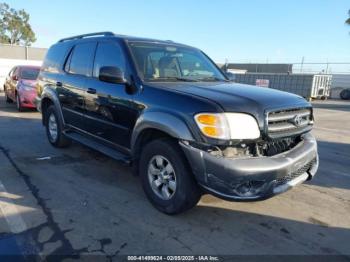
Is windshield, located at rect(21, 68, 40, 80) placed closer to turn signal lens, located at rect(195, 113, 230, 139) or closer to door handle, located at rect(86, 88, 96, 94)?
door handle, located at rect(86, 88, 96, 94)

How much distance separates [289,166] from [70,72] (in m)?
3.88

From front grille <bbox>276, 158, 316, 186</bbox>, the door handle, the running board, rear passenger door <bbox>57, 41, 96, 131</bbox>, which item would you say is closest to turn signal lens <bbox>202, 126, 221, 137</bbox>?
front grille <bbox>276, 158, 316, 186</bbox>

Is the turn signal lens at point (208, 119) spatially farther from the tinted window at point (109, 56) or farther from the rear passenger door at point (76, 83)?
the rear passenger door at point (76, 83)

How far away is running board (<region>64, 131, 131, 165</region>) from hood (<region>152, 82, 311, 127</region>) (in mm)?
1063

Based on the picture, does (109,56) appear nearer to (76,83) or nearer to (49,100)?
(76,83)

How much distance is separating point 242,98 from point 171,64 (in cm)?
147

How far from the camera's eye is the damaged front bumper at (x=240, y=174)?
3080mm

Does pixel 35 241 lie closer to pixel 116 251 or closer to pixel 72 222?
pixel 72 222

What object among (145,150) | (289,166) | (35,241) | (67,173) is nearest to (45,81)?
(67,173)

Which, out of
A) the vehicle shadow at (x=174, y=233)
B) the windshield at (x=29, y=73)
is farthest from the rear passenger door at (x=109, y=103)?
the windshield at (x=29, y=73)

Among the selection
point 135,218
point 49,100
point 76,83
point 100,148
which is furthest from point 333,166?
point 49,100

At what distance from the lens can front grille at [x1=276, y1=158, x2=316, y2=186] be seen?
333cm

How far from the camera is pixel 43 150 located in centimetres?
636

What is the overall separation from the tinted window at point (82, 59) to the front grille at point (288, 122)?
288cm
